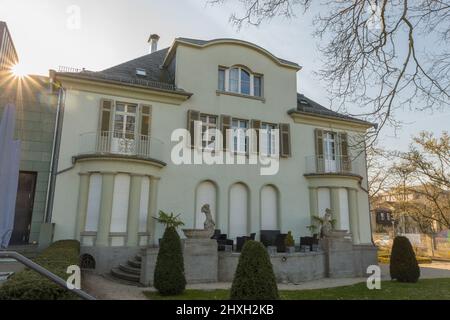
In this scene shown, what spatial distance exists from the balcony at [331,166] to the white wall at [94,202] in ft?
32.8

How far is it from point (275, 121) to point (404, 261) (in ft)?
28.3

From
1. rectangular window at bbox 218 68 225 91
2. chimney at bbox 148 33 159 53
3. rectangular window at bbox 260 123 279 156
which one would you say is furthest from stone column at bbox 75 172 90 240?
chimney at bbox 148 33 159 53

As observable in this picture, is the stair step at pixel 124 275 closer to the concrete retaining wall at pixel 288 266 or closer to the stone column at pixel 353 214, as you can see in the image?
the concrete retaining wall at pixel 288 266

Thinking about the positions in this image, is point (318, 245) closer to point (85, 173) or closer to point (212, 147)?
point (212, 147)

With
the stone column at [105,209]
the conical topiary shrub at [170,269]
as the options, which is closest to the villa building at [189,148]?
the stone column at [105,209]

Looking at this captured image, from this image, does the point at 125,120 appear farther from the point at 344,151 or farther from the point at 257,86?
the point at 344,151

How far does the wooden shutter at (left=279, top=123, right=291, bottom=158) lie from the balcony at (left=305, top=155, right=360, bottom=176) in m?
1.36

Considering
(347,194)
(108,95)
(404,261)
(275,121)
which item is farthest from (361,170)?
(108,95)

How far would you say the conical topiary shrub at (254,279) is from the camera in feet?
18.2

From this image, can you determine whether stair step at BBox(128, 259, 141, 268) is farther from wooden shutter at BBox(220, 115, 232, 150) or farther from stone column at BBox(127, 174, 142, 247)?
wooden shutter at BBox(220, 115, 232, 150)

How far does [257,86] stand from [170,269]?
11385 mm

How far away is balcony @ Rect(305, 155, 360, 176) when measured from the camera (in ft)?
56.7

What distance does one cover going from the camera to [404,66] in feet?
21.9

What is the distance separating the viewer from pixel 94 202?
43.1 ft
